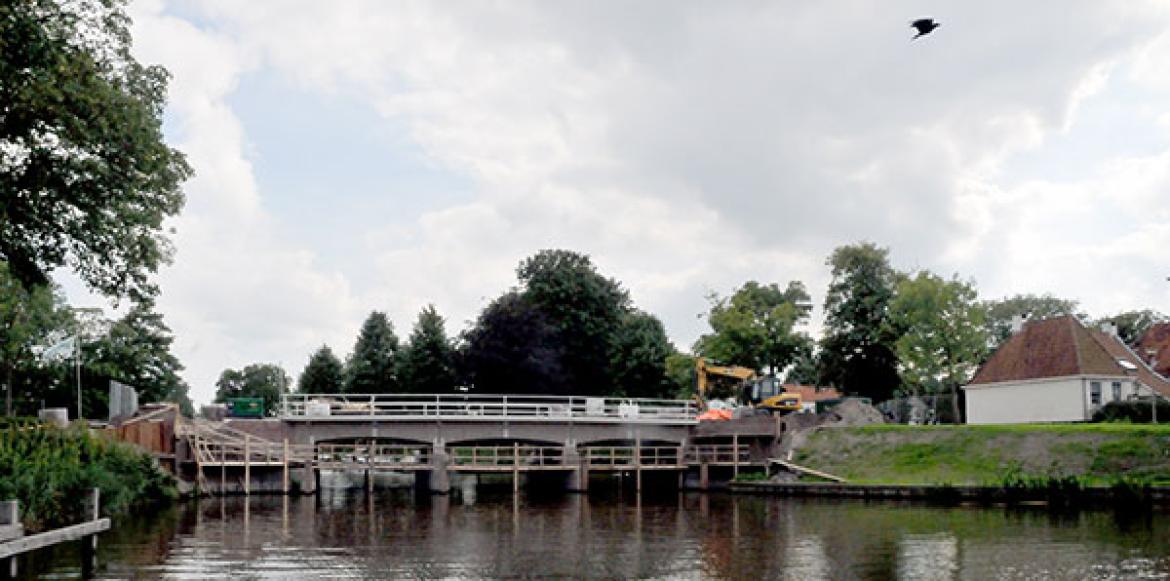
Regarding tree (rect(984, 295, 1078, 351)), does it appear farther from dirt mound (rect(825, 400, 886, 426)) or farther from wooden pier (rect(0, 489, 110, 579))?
wooden pier (rect(0, 489, 110, 579))

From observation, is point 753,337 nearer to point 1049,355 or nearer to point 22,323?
point 1049,355

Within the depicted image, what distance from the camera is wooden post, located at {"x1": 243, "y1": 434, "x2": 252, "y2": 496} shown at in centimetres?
4875

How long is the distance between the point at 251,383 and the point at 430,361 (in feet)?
337

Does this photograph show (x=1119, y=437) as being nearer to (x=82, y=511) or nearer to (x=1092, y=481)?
(x=1092, y=481)

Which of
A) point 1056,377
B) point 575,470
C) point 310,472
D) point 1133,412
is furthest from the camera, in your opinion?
point 1056,377

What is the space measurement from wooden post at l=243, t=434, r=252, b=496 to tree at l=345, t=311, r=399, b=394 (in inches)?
1459

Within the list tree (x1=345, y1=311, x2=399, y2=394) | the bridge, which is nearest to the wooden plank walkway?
the bridge

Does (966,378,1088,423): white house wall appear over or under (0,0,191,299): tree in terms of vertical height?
under

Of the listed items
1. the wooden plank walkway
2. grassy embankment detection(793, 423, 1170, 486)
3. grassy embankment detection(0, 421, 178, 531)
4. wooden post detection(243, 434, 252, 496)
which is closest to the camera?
grassy embankment detection(0, 421, 178, 531)

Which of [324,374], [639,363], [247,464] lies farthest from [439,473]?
[324,374]

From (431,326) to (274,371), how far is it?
102m

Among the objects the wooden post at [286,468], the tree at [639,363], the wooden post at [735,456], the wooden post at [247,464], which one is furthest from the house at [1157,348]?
the wooden post at [247,464]

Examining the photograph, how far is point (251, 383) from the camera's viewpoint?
175 meters

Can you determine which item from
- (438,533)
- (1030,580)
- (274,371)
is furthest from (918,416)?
(274,371)
